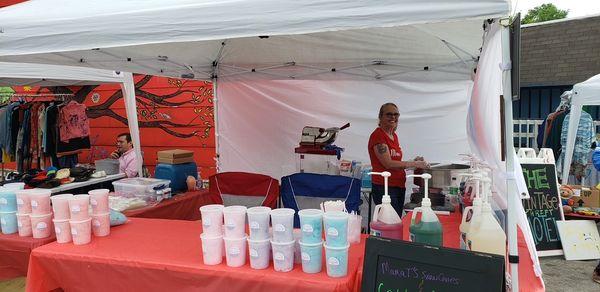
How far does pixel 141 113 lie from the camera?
7.59m

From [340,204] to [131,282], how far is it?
97cm

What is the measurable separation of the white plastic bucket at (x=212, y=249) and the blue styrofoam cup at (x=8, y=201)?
1268mm

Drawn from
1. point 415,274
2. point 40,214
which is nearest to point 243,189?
point 40,214

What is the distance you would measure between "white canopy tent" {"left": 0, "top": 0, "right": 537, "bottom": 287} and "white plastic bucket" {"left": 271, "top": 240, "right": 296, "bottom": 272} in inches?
31.0

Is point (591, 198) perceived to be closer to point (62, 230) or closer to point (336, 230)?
point (336, 230)

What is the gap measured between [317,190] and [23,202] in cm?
193

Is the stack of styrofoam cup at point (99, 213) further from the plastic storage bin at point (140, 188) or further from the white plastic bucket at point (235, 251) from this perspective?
the plastic storage bin at point (140, 188)

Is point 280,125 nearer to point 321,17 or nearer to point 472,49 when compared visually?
point 472,49

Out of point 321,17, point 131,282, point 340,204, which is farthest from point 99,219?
point 321,17

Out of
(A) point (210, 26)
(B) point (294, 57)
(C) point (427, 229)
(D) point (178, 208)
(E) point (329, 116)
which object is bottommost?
(D) point (178, 208)

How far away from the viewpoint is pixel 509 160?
1.55 meters

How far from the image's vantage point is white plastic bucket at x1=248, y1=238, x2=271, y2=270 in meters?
1.70

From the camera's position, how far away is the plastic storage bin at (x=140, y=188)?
3450mm

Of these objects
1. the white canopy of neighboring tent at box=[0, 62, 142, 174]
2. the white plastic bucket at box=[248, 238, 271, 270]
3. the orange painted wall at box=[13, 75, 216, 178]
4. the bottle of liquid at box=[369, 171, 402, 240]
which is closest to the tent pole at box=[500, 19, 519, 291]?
the bottle of liquid at box=[369, 171, 402, 240]
